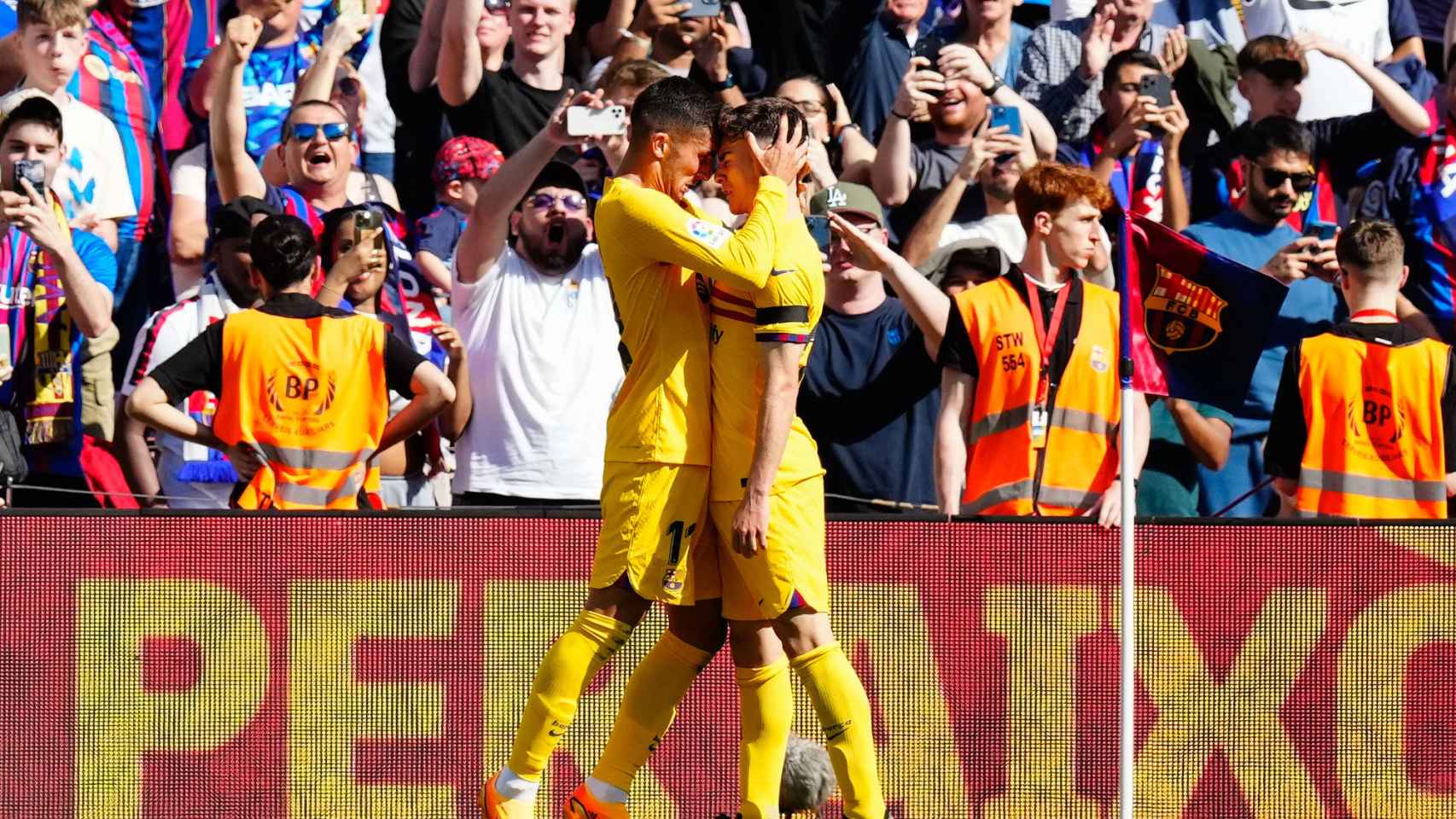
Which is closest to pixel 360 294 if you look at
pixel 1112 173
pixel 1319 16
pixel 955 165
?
pixel 955 165

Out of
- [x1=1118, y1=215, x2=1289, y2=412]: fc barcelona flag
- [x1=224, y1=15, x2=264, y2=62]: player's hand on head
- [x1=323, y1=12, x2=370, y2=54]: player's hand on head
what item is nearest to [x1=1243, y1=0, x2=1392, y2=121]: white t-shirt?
[x1=1118, y1=215, x2=1289, y2=412]: fc barcelona flag

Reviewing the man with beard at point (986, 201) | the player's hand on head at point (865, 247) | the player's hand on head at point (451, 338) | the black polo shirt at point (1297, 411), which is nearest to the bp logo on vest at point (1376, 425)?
the black polo shirt at point (1297, 411)

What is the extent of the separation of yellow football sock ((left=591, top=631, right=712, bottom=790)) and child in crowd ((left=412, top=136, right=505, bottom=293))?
3911 mm

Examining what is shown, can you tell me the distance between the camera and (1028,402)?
7.58 metres

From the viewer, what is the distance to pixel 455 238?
966cm

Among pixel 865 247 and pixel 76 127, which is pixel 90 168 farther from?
pixel 865 247

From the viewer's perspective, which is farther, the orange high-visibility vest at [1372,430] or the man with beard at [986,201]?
the man with beard at [986,201]

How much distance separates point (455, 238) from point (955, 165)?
2.48 m

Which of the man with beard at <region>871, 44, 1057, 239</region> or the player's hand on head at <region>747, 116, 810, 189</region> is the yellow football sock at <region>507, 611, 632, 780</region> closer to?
the player's hand on head at <region>747, 116, 810, 189</region>

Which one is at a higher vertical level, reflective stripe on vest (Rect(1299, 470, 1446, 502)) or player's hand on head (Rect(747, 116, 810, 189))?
player's hand on head (Rect(747, 116, 810, 189))

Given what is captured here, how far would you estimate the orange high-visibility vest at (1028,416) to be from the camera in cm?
753

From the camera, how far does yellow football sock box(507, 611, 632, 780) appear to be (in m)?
5.88

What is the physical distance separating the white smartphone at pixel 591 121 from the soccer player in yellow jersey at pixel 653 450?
79.5 inches

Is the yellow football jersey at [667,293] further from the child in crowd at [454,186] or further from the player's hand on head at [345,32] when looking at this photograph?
the player's hand on head at [345,32]
